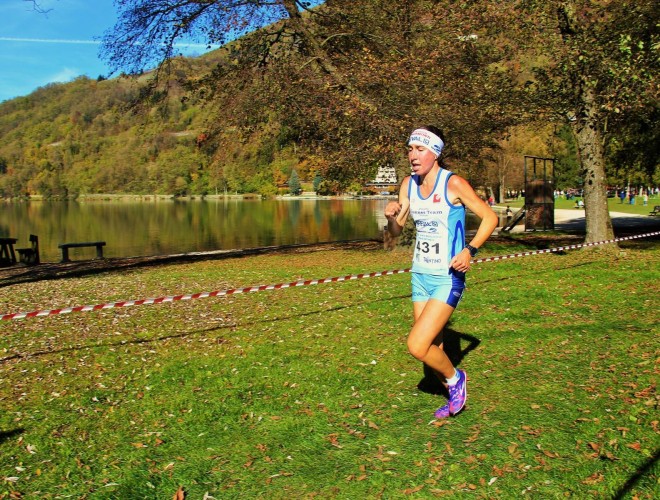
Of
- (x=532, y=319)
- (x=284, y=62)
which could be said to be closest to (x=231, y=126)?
(x=284, y=62)

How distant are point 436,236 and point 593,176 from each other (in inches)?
494

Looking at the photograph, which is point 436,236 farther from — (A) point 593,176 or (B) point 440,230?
(A) point 593,176

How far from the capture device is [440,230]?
17.0 ft

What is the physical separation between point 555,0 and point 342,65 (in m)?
6.57

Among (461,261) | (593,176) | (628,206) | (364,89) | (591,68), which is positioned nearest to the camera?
(461,261)

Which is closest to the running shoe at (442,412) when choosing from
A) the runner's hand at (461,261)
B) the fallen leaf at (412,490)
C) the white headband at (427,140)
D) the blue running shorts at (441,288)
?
the blue running shorts at (441,288)

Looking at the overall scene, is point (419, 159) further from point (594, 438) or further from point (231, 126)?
point (231, 126)

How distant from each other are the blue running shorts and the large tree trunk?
483 inches

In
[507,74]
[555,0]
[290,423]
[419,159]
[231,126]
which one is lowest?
[290,423]

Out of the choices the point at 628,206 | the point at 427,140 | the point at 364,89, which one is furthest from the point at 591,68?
the point at 628,206

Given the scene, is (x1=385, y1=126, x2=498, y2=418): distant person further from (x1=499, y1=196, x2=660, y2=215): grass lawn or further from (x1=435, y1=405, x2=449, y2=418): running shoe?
(x1=499, y1=196, x2=660, y2=215): grass lawn

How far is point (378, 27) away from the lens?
19203 mm

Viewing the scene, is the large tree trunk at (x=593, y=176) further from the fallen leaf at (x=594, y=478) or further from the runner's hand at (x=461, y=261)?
the fallen leaf at (x=594, y=478)

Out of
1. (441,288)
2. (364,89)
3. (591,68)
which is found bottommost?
(441,288)
